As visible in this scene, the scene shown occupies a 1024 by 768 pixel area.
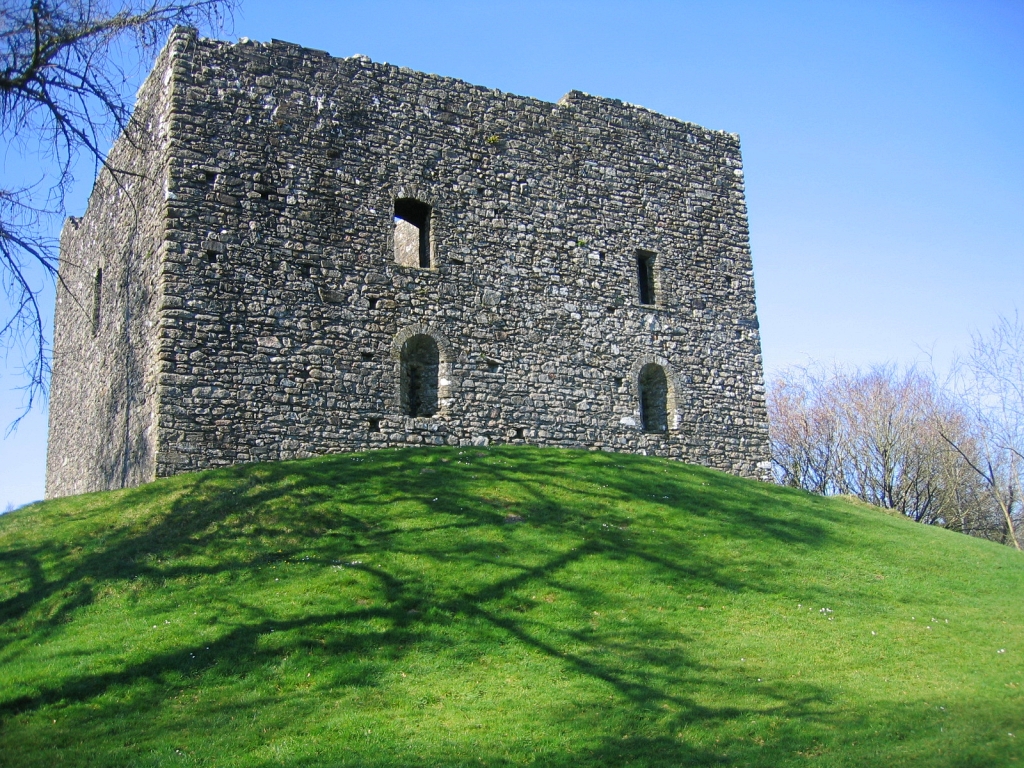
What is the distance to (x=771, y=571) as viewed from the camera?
47.2 feet

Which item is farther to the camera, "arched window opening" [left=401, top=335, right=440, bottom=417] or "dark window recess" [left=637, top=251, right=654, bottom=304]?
"dark window recess" [left=637, top=251, right=654, bottom=304]

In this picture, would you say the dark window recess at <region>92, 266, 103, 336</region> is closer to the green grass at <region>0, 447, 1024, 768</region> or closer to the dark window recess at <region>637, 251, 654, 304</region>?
the green grass at <region>0, 447, 1024, 768</region>

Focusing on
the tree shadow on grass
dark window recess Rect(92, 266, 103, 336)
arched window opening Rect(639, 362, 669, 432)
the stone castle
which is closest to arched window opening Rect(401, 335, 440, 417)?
the stone castle

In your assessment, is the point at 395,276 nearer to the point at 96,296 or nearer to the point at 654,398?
the point at 654,398

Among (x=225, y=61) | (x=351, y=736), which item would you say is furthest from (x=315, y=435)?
(x=351, y=736)

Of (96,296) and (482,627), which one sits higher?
(96,296)

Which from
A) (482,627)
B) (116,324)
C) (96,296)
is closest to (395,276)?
(116,324)

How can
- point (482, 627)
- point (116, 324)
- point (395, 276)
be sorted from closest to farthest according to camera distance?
point (482, 627) < point (395, 276) < point (116, 324)

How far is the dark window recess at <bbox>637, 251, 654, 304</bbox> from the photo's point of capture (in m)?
21.6

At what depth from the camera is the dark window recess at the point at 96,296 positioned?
2175 cm

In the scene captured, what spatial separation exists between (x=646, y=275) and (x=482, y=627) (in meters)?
12.3

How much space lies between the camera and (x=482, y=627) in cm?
1144

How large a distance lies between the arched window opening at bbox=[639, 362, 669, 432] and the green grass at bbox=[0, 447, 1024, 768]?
11.8 ft

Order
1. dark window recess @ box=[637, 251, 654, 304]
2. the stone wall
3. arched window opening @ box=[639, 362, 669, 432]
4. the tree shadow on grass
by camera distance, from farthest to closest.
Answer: dark window recess @ box=[637, 251, 654, 304] < arched window opening @ box=[639, 362, 669, 432] < the stone wall < the tree shadow on grass
